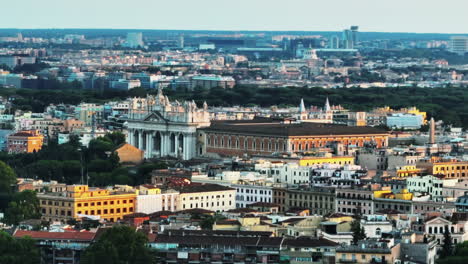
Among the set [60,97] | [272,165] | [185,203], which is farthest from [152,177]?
[60,97]

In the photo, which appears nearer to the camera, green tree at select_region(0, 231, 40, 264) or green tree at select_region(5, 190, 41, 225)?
green tree at select_region(0, 231, 40, 264)

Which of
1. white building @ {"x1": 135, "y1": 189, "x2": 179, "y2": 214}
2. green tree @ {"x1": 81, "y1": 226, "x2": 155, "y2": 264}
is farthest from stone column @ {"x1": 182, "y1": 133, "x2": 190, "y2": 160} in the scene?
green tree @ {"x1": 81, "y1": 226, "x2": 155, "y2": 264}

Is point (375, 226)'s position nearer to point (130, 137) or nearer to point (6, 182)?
point (6, 182)

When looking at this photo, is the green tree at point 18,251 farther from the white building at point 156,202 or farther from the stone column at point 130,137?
the stone column at point 130,137

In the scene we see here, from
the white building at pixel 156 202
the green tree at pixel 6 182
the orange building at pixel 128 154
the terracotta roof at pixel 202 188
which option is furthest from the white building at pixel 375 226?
the orange building at pixel 128 154

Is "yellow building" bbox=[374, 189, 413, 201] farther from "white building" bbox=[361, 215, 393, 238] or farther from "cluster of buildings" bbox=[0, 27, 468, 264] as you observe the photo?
"white building" bbox=[361, 215, 393, 238]

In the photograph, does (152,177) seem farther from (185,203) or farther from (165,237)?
(165,237)
